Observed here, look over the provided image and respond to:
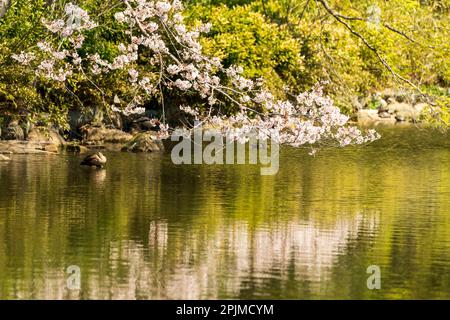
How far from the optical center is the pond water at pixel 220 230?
817 inches

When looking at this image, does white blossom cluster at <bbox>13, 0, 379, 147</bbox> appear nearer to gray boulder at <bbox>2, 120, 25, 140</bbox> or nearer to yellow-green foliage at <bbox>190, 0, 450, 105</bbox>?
gray boulder at <bbox>2, 120, 25, 140</bbox>

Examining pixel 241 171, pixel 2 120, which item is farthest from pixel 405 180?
pixel 2 120

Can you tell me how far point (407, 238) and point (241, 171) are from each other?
47.9 feet

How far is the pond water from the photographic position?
68.1ft

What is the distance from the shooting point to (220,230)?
87.3ft

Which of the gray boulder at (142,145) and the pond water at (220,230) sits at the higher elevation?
the gray boulder at (142,145)

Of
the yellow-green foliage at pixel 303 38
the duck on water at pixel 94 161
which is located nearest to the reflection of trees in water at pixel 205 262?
the duck on water at pixel 94 161

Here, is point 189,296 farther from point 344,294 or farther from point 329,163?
point 329,163

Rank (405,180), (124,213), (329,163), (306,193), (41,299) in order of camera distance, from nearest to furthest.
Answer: (41,299)
(124,213)
(306,193)
(405,180)
(329,163)

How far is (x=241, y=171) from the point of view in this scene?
4022cm

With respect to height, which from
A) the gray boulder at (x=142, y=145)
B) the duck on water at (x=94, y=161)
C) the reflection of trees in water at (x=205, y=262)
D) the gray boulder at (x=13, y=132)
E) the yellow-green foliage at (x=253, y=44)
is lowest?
the reflection of trees in water at (x=205, y=262)

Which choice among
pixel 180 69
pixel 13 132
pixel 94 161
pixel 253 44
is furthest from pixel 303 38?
pixel 180 69

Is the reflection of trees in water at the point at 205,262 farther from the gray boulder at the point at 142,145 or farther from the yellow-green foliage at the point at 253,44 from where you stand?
the yellow-green foliage at the point at 253,44
